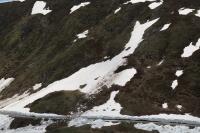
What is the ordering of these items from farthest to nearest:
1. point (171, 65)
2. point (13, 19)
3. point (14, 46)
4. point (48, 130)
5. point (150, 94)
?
point (13, 19) → point (14, 46) → point (171, 65) → point (150, 94) → point (48, 130)

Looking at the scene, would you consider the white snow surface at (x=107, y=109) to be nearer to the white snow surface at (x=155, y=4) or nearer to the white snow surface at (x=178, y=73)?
the white snow surface at (x=178, y=73)

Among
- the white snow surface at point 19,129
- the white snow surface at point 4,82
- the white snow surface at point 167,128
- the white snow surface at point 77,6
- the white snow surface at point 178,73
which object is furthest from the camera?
the white snow surface at point 77,6

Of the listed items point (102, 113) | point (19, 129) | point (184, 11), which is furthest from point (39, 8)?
point (102, 113)

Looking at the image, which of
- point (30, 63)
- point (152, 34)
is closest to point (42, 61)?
point (30, 63)

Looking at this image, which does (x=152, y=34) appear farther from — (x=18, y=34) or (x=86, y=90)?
(x=18, y=34)

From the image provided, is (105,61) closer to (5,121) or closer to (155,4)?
(155,4)

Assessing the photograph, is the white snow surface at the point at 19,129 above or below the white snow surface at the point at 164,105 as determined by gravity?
above

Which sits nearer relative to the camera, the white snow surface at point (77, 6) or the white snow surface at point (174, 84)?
the white snow surface at point (174, 84)

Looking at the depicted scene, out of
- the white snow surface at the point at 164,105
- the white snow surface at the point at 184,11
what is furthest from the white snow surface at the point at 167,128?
the white snow surface at the point at 184,11
